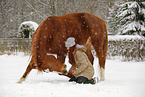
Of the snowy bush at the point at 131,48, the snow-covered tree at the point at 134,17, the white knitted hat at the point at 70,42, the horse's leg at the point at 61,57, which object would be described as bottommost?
the snowy bush at the point at 131,48

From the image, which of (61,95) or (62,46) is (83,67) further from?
(61,95)

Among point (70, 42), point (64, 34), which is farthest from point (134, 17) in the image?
point (70, 42)

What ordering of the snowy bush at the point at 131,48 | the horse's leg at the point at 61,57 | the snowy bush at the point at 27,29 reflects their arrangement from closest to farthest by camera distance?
the horse's leg at the point at 61,57, the snowy bush at the point at 131,48, the snowy bush at the point at 27,29

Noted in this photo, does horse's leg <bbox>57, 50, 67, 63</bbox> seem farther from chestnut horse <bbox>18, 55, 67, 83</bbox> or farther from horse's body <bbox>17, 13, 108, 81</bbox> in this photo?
chestnut horse <bbox>18, 55, 67, 83</bbox>

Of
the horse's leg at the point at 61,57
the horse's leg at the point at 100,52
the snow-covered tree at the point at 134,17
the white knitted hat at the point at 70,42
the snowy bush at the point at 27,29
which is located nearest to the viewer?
the white knitted hat at the point at 70,42

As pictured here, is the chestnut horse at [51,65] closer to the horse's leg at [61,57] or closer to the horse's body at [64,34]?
the horse's body at [64,34]

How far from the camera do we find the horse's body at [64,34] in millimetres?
4926

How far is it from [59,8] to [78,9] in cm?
213

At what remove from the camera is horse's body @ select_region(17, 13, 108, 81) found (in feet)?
16.2

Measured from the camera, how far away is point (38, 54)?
4.86 metres

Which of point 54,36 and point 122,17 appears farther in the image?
point 122,17

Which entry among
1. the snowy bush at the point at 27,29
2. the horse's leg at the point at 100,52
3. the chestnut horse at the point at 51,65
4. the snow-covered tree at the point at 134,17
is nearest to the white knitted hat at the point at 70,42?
the chestnut horse at the point at 51,65

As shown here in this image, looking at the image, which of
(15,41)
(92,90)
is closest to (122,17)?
(15,41)

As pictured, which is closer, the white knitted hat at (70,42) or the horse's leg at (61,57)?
the white knitted hat at (70,42)
